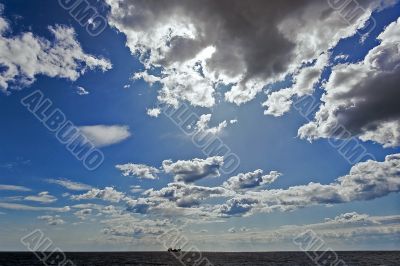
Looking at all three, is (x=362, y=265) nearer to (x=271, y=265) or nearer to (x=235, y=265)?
(x=271, y=265)

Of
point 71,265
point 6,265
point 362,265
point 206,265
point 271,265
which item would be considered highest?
point 362,265

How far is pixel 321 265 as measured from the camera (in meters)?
152

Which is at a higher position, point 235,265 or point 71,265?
point 235,265

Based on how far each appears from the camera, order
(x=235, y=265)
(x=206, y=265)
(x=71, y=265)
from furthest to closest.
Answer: (x=235, y=265) → (x=206, y=265) → (x=71, y=265)

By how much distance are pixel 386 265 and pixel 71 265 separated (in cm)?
12148

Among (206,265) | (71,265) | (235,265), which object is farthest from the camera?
(235,265)

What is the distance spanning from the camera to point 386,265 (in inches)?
5881

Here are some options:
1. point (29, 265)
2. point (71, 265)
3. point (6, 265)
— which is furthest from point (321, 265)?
point (6, 265)

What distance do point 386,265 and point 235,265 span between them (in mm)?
59879

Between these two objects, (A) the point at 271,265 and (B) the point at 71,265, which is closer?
(B) the point at 71,265

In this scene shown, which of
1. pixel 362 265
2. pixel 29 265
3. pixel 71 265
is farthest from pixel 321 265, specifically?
pixel 29 265

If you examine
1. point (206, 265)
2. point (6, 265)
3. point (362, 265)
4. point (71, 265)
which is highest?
point (362, 265)

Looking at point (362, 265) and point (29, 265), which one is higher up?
→ point (362, 265)

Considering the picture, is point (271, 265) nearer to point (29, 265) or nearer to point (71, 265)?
point (71, 265)
